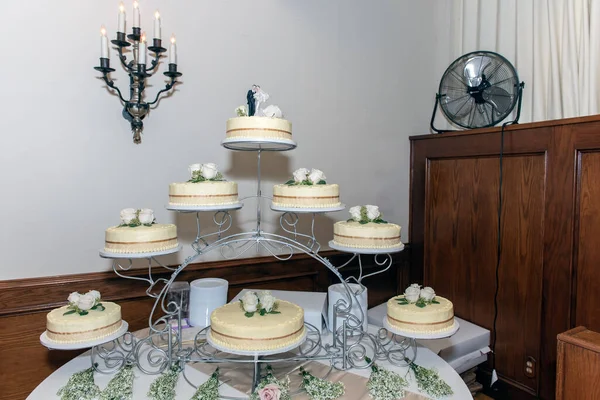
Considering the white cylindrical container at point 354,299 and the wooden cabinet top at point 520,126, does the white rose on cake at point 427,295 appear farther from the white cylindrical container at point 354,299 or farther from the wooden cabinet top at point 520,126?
the wooden cabinet top at point 520,126

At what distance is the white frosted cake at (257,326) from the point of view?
1.29 m

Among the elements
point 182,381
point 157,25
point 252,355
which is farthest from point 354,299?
point 157,25

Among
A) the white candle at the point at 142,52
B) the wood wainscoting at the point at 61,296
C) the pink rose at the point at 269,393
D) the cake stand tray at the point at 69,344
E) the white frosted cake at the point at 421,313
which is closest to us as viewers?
the pink rose at the point at 269,393

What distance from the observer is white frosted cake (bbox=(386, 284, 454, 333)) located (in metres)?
1.45

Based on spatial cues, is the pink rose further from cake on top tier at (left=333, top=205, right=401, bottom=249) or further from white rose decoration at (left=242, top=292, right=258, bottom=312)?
cake on top tier at (left=333, top=205, right=401, bottom=249)

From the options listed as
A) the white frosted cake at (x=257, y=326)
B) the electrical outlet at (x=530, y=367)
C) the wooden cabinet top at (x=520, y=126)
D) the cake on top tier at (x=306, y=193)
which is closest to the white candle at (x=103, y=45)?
the cake on top tier at (x=306, y=193)

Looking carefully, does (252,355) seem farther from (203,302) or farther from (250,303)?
(203,302)

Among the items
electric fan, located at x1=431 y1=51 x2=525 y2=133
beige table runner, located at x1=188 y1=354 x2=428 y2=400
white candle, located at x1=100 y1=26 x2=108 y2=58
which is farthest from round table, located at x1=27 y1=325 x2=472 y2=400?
electric fan, located at x1=431 y1=51 x2=525 y2=133

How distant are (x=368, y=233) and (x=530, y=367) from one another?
1363mm

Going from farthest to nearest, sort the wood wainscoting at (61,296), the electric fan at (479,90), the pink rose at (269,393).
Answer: the electric fan at (479,90) → the wood wainscoting at (61,296) → the pink rose at (269,393)

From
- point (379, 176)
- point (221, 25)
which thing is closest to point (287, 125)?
point (221, 25)

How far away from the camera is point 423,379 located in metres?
1.43

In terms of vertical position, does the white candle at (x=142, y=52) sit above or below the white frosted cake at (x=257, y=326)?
above

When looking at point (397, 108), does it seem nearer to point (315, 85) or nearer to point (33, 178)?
point (315, 85)
